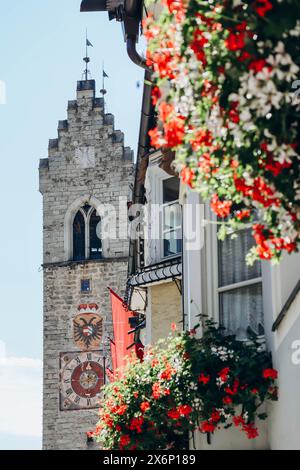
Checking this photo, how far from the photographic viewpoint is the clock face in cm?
5034

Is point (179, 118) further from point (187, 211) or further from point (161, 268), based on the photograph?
point (161, 268)

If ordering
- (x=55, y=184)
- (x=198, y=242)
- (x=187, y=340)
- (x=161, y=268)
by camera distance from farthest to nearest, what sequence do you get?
(x=55, y=184) → (x=161, y=268) → (x=198, y=242) → (x=187, y=340)

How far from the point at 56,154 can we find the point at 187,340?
4460 centimetres

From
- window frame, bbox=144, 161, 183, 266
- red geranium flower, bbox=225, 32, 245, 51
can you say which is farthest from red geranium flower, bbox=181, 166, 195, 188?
window frame, bbox=144, 161, 183, 266

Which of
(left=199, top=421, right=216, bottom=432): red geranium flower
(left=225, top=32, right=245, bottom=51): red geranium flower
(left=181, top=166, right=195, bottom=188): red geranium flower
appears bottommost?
(left=199, top=421, right=216, bottom=432): red geranium flower

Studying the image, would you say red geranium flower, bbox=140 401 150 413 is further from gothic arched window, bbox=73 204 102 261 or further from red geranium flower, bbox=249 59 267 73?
gothic arched window, bbox=73 204 102 261

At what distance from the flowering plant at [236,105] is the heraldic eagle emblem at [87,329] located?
A: 4419cm

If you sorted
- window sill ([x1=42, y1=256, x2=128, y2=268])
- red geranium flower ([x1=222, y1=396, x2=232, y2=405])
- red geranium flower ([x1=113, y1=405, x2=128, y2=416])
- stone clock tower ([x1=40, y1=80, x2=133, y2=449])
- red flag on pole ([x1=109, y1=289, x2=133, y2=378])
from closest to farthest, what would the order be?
red geranium flower ([x1=222, y1=396, x2=232, y2=405]) → red geranium flower ([x1=113, y1=405, x2=128, y2=416]) → red flag on pole ([x1=109, y1=289, x2=133, y2=378]) → stone clock tower ([x1=40, y1=80, x2=133, y2=449]) → window sill ([x1=42, y1=256, x2=128, y2=268])

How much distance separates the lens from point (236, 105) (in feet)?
19.7

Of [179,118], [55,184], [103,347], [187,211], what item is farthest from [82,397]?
[179,118]

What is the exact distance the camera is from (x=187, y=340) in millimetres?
10414

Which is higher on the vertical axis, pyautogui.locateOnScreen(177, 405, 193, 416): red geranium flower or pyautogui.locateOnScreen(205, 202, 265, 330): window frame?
pyautogui.locateOnScreen(205, 202, 265, 330): window frame

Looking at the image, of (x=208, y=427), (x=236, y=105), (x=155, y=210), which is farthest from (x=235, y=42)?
(x=155, y=210)

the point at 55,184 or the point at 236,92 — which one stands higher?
the point at 55,184
